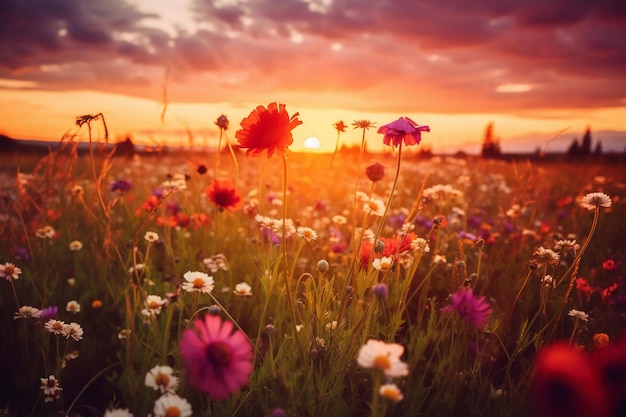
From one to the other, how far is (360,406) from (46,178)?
2.35m

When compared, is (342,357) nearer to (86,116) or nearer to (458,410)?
(458,410)

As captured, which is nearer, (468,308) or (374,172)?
(468,308)

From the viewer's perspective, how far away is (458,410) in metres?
1.40

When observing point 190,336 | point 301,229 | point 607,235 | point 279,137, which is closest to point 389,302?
point 301,229

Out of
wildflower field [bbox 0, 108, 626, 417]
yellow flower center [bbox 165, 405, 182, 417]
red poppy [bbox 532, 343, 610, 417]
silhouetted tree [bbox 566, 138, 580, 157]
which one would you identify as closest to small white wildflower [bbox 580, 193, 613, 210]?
wildflower field [bbox 0, 108, 626, 417]

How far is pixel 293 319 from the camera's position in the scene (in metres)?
1.19

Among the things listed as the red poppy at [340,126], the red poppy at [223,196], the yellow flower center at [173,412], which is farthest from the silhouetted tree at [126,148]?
the yellow flower center at [173,412]

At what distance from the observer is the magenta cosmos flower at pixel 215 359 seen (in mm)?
910

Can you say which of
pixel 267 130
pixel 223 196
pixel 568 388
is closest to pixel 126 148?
pixel 223 196

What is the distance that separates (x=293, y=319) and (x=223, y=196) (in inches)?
48.5

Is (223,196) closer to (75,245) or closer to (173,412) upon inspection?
(75,245)

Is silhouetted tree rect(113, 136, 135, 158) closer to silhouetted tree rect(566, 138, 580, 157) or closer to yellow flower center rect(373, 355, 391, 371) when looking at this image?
yellow flower center rect(373, 355, 391, 371)

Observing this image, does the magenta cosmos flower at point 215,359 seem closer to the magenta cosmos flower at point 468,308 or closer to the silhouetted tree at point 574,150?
the magenta cosmos flower at point 468,308

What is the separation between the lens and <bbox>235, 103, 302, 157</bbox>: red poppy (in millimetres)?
1221
